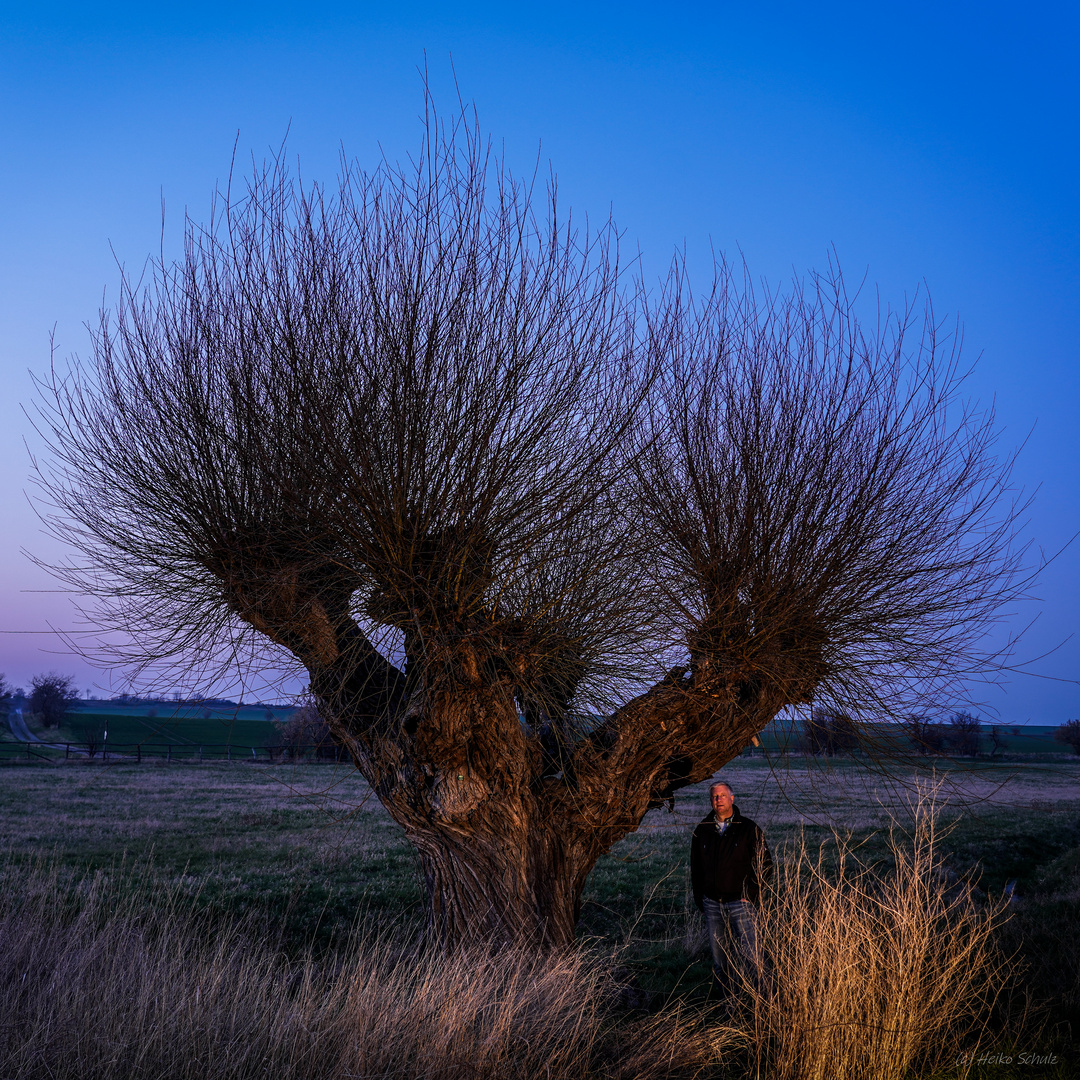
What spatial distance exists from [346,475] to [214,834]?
14.3 meters

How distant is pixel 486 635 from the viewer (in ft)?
18.2

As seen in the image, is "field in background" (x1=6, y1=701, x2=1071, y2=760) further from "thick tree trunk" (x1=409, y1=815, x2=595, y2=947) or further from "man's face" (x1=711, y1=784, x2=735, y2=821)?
"thick tree trunk" (x1=409, y1=815, x2=595, y2=947)

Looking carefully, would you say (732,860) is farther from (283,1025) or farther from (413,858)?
(413,858)

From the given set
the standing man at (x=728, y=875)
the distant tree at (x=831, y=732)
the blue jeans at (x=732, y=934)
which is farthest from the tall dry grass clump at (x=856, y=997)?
the distant tree at (x=831, y=732)

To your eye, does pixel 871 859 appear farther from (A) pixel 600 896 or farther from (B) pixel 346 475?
(B) pixel 346 475

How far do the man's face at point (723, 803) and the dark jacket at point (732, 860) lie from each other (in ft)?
0.15

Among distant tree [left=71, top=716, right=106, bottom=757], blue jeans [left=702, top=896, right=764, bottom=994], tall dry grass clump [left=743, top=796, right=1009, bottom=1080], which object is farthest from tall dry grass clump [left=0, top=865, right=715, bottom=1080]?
distant tree [left=71, top=716, right=106, bottom=757]

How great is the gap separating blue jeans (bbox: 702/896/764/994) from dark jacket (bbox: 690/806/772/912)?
3.0 inches

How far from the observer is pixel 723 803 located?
6305 mm

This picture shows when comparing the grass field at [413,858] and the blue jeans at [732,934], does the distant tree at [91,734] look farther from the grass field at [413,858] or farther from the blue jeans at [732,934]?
the blue jeans at [732,934]

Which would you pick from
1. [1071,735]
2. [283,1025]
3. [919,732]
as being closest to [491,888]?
[283,1025]

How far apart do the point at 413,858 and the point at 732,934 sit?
9.54 metres

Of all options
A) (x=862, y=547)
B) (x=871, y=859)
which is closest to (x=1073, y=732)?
(x=871, y=859)

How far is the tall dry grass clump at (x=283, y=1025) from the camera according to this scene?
3494mm
